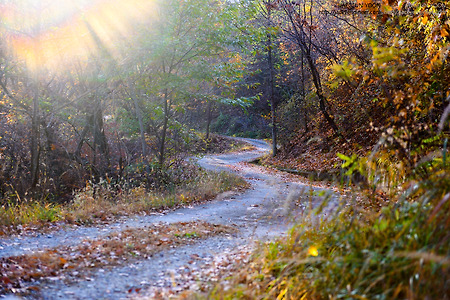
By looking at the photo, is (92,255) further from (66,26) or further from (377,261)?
(66,26)

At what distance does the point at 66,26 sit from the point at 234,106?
5641 mm

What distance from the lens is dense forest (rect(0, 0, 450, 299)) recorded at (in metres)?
3.22

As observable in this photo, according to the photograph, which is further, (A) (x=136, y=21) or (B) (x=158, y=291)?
(A) (x=136, y=21)

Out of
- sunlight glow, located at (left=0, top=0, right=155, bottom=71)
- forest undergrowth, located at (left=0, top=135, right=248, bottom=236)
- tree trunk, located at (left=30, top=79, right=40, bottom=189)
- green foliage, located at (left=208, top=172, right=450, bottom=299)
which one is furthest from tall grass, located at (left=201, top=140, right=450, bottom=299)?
sunlight glow, located at (left=0, top=0, right=155, bottom=71)

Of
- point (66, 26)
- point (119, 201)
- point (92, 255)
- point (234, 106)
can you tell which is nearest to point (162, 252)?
point (92, 255)

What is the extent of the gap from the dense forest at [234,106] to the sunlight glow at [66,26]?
0.04m

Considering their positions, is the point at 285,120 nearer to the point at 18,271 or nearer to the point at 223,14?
the point at 223,14

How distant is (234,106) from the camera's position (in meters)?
12.8

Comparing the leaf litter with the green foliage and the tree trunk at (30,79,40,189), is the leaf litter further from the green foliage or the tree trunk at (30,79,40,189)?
the tree trunk at (30,79,40,189)

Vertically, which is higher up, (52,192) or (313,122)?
(313,122)

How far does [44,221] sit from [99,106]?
24.4 feet

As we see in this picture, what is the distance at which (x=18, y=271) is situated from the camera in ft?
14.7

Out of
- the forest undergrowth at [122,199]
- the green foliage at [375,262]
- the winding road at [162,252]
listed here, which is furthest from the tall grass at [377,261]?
the forest undergrowth at [122,199]

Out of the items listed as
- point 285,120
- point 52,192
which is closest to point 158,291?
point 52,192
